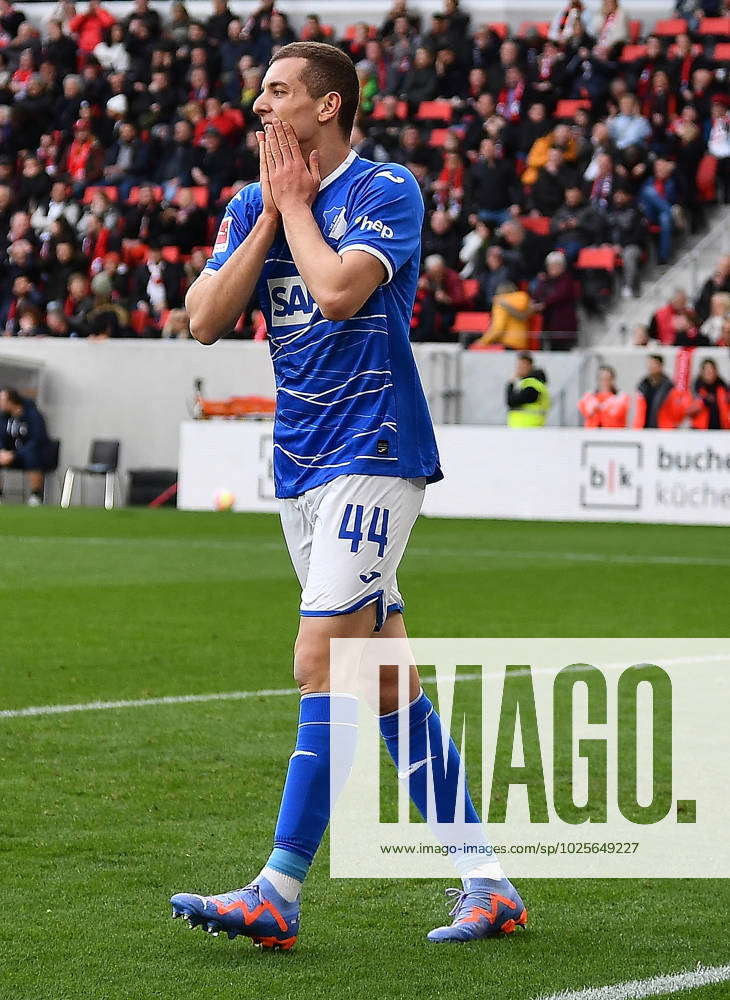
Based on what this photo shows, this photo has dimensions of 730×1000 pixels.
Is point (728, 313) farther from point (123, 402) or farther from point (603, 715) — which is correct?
point (603, 715)

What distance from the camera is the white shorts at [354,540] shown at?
3.78 meters

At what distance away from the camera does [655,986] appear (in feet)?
11.5

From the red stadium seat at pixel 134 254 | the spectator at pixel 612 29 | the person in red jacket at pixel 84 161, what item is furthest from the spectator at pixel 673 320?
the person in red jacket at pixel 84 161

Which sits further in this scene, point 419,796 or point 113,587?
point 113,587

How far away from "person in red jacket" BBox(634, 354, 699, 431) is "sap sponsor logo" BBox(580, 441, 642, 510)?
2.43ft

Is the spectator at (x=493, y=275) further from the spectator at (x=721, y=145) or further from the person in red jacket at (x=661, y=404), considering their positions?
the spectator at (x=721, y=145)

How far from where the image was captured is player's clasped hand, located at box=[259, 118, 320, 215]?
3.79 metres

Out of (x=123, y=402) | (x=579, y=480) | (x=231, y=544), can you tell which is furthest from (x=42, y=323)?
(x=231, y=544)

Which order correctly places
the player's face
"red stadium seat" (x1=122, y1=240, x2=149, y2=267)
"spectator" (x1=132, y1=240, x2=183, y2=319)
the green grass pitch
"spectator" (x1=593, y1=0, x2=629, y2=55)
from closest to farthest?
the green grass pitch < the player's face < "spectator" (x1=132, y1=240, x2=183, y2=319) < "spectator" (x1=593, y1=0, x2=629, y2=55) < "red stadium seat" (x1=122, y1=240, x2=149, y2=267)

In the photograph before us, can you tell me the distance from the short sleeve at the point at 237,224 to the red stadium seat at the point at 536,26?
24313 mm

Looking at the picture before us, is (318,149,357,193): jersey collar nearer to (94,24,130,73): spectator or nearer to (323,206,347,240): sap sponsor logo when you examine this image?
(323,206,347,240): sap sponsor logo

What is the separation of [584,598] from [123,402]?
14.8 metres

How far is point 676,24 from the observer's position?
26.7m

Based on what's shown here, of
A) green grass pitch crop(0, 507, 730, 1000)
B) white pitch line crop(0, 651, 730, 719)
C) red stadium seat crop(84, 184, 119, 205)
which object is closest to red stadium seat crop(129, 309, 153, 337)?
red stadium seat crop(84, 184, 119, 205)
